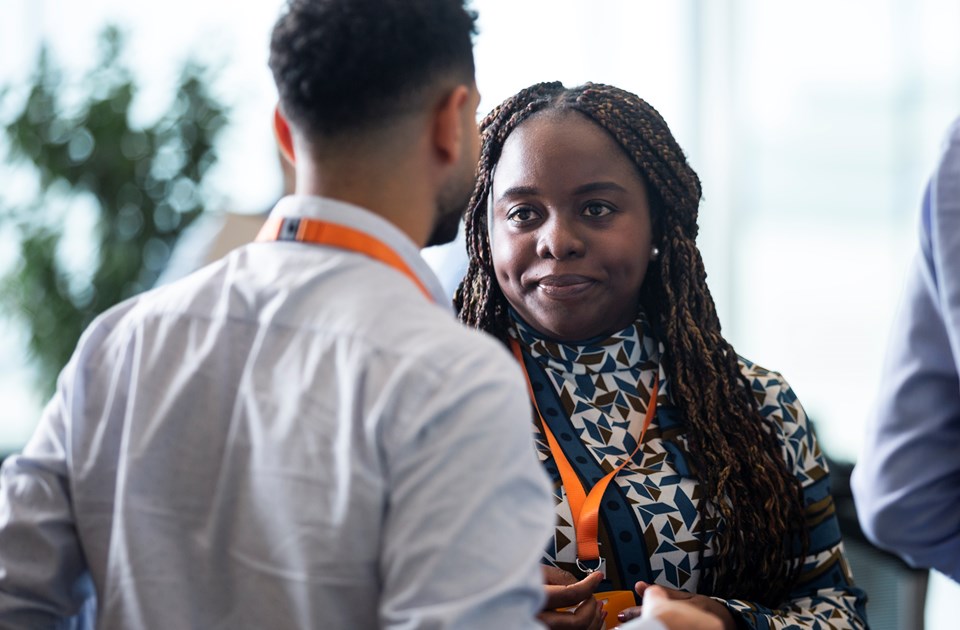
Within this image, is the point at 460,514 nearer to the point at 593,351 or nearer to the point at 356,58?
the point at 356,58

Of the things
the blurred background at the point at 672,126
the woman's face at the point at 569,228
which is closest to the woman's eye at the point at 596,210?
the woman's face at the point at 569,228

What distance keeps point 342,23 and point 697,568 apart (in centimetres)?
100

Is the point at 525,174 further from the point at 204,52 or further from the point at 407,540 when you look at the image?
the point at 204,52

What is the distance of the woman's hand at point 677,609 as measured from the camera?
48.1 inches

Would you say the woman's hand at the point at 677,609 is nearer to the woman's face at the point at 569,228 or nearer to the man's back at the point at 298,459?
the man's back at the point at 298,459

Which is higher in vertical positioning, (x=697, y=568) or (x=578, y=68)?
(x=578, y=68)

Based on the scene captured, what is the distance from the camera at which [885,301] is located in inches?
221

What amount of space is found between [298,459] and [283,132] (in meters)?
0.40

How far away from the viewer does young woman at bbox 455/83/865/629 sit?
1682mm

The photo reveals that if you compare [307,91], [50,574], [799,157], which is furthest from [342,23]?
[799,157]

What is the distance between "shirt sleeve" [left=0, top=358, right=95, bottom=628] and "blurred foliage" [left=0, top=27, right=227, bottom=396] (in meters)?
3.37

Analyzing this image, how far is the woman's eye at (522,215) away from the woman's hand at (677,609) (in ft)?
1.99

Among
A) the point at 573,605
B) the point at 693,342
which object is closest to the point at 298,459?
the point at 573,605

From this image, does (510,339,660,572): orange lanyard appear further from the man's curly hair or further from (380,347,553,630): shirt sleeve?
the man's curly hair
